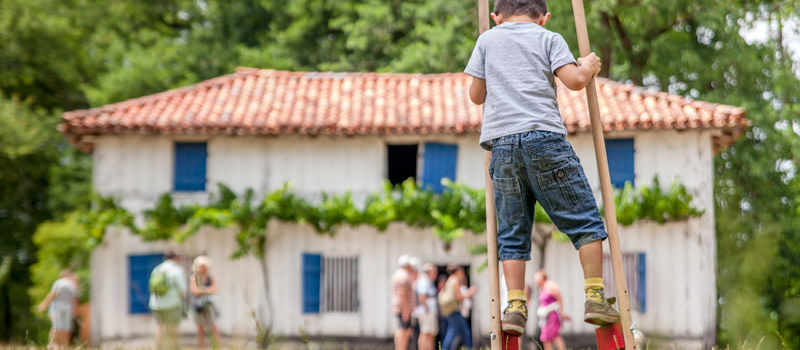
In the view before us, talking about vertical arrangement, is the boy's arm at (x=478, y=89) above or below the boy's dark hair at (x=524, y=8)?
below

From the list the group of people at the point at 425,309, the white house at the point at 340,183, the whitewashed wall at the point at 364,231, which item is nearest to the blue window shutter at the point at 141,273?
the white house at the point at 340,183

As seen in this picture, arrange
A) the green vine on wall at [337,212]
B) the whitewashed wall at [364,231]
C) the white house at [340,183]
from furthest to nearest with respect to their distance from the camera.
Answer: the whitewashed wall at [364,231] < the white house at [340,183] < the green vine on wall at [337,212]

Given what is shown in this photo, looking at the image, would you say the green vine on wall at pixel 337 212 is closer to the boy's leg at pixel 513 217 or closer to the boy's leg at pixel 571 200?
the boy's leg at pixel 513 217

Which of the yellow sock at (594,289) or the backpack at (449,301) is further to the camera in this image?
the backpack at (449,301)

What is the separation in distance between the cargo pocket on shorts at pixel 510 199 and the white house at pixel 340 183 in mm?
12720

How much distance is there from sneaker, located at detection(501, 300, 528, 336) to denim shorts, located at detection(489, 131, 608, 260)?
225 mm

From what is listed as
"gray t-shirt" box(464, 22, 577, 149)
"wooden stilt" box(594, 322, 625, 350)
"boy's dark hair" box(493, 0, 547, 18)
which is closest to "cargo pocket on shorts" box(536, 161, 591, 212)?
"gray t-shirt" box(464, 22, 577, 149)

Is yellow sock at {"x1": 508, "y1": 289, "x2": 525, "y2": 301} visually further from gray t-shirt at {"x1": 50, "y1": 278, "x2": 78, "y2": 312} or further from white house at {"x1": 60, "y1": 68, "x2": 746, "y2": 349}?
white house at {"x1": 60, "y1": 68, "x2": 746, "y2": 349}

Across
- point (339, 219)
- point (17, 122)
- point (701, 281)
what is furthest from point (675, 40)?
point (17, 122)

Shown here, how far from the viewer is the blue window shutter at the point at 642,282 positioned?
17.3m

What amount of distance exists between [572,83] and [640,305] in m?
14.3

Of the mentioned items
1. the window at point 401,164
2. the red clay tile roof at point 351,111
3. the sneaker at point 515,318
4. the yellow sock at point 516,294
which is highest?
the red clay tile roof at point 351,111

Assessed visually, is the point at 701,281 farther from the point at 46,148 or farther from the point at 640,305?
the point at 46,148

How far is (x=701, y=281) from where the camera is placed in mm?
17422
